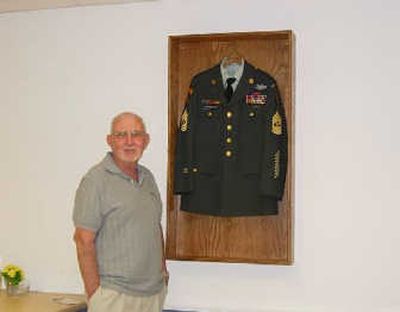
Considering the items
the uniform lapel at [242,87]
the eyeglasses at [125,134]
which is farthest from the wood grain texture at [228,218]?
the eyeglasses at [125,134]

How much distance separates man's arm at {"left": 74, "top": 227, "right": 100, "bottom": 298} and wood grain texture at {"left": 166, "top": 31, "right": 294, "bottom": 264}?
0.70m

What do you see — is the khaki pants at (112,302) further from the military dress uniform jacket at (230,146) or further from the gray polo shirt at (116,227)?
the military dress uniform jacket at (230,146)

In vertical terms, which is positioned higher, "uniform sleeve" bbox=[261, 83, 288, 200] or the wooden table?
"uniform sleeve" bbox=[261, 83, 288, 200]

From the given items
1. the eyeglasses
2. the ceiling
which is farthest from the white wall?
the eyeglasses

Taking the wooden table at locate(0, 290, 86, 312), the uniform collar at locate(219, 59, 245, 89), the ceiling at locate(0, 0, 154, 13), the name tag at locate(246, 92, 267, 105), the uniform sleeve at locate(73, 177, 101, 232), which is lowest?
the wooden table at locate(0, 290, 86, 312)

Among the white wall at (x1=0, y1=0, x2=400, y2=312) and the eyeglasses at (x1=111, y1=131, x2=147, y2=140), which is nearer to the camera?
the eyeglasses at (x1=111, y1=131, x2=147, y2=140)

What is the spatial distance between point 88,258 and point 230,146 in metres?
1.07

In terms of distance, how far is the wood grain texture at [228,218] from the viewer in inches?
141

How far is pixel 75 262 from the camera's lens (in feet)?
13.1

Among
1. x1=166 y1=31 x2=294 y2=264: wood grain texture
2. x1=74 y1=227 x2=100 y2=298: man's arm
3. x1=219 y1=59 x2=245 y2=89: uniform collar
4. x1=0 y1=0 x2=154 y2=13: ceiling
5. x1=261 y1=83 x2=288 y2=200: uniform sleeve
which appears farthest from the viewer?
x1=0 y1=0 x2=154 y2=13: ceiling

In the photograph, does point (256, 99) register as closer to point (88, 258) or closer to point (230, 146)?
point (230, 146)

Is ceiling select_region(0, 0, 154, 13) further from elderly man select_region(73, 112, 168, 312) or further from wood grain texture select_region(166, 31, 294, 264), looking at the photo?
elderly man select_region(73, 112, 168, 312)

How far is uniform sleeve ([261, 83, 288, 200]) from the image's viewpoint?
3.47 meters

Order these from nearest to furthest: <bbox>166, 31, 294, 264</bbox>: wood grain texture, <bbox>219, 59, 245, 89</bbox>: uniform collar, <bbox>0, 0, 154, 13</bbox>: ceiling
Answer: <bbox>166, 31, 294, 264</bbox>: wood grain texture
<bbox>219, 59, 245, 89</bbox>: uniform collar
<bbox>0, 0, 154, 13</bbox>: ceiling
